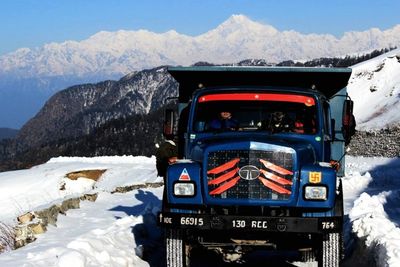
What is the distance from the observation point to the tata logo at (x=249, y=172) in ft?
23.2

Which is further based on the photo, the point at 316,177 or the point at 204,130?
the point at 204,130

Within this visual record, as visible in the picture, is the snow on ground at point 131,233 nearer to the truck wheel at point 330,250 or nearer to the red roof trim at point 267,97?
the truck wheel at point 330,250

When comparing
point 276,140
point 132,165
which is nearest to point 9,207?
point 132,165

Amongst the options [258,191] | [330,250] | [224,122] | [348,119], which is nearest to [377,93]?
[348,119]

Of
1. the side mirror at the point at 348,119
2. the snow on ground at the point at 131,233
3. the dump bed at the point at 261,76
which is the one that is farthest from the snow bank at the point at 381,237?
the dump bed at the point at 261,76

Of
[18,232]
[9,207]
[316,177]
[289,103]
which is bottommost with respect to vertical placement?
[9,207]

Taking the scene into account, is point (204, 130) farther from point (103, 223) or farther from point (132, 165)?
point (132, 165)

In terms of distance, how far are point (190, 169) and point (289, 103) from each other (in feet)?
6.59

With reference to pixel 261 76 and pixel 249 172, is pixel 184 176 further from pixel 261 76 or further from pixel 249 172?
pixel 261 76

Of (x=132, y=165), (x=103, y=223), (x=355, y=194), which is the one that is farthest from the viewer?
(x=132, y=165)

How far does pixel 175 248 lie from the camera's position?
7.59 m

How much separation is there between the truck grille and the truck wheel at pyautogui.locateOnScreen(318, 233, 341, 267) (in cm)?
76

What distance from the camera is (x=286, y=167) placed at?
7.13 meters

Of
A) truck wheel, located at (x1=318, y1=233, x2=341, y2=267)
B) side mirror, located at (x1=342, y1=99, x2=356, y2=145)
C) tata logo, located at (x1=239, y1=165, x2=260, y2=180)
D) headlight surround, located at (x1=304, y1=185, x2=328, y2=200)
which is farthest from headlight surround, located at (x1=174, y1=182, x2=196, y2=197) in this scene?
side mirror, located at (x1=342, y1=99, x2=356, y2=145)
